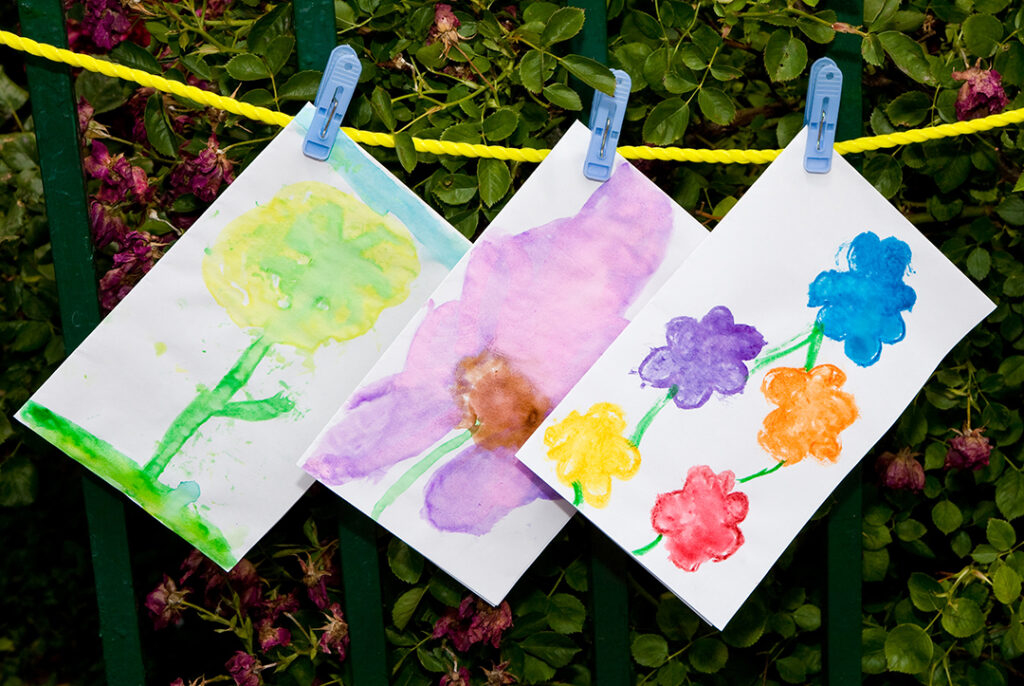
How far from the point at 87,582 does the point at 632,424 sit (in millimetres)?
1609

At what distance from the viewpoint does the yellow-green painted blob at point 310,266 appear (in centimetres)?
88

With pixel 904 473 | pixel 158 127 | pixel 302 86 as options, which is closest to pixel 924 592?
pixel 904 473

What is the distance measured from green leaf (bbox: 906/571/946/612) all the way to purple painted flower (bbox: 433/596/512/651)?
1.70 ft

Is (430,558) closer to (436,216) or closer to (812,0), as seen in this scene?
(436,216)

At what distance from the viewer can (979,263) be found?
1.03m

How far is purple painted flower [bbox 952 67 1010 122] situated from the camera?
3.09 feet

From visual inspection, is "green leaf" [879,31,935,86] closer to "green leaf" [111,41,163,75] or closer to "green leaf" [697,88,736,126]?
"green leaf" [697,88,736,126]

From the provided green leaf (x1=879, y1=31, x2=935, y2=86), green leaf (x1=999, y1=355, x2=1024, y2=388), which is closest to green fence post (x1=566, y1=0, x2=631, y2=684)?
green leaf (x1=999, y1=355, x2=1024, y2=388)

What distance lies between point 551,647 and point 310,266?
0.55 meters

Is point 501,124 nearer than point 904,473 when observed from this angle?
Yes

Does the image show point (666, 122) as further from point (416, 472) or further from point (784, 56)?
point (416, 472)

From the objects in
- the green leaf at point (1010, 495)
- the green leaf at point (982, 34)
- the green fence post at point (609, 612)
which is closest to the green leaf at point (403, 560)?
the green fence post at point (609, 612)

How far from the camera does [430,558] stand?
0.94 metres

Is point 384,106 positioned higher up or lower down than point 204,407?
higher up
